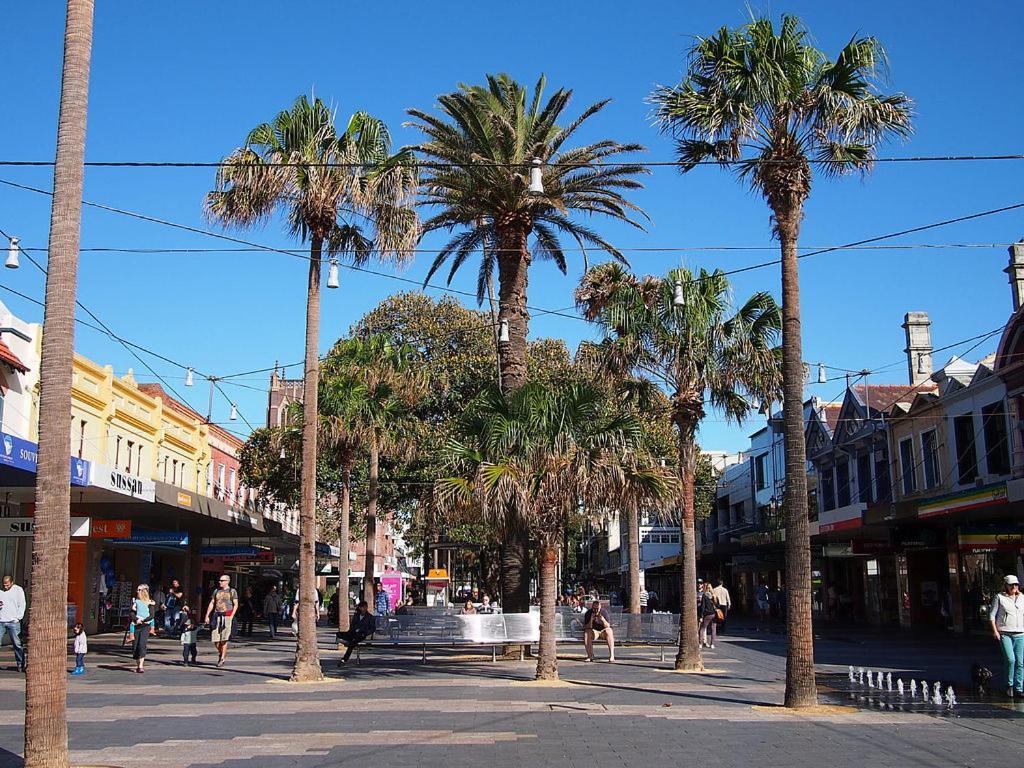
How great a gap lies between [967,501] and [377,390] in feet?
52.3

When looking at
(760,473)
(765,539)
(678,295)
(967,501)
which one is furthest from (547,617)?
(760,473)

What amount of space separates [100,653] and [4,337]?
8.40 meters

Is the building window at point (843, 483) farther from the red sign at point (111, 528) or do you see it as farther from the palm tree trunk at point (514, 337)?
the red sign at point (111, 528)

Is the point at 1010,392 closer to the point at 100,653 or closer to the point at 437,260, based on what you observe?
the point at 437,260

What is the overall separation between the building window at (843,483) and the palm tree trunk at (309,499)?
91.8 ft

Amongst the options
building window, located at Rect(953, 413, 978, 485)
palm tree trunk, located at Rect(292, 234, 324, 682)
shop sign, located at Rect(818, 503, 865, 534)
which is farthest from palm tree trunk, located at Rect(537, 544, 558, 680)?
building window, located at Rect(953, 413, 978, 485)

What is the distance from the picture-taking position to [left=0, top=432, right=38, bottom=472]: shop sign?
1886 centimetres

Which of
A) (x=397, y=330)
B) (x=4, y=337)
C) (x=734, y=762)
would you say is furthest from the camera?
(x=397, y=330)

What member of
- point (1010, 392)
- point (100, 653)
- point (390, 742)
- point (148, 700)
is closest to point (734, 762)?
point (390, 742)

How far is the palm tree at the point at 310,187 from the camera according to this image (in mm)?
18781

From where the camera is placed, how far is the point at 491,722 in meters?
12.7

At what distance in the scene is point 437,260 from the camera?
24.9 metres

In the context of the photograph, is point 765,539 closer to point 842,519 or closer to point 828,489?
point 828,489

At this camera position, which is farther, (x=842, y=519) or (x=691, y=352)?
(x=842, y=519)
